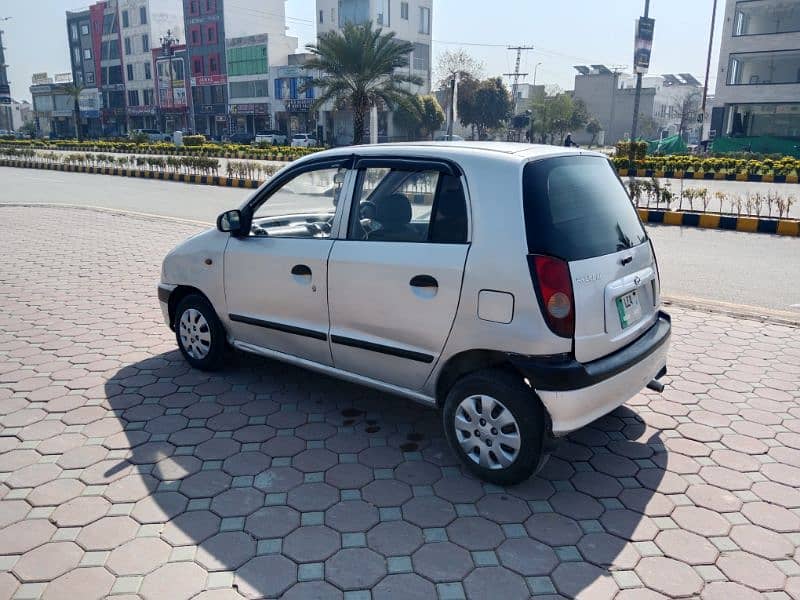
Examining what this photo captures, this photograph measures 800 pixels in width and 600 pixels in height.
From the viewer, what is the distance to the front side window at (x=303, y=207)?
400cm

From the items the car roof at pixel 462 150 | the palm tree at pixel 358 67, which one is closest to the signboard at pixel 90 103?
the palm tree at pixel 358 67

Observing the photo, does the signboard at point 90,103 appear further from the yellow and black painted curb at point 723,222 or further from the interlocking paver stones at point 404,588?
the interlocking paver stones at point 404,588

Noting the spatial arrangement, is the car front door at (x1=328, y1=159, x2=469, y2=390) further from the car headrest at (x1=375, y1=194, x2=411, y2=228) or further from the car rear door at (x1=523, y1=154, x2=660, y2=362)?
the car rear door at (x1=523, y1=154, x2=660, y2=362)

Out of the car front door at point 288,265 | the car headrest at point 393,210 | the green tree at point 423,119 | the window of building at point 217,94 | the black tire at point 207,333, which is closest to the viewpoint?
the car headrest at point 393,210

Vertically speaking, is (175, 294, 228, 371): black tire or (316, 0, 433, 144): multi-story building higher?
(316, 0, 433, 144): multi-story building

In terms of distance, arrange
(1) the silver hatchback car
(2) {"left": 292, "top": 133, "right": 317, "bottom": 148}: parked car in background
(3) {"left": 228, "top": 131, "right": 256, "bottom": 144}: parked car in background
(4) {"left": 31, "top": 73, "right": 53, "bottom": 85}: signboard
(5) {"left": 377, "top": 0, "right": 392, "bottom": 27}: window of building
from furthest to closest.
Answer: (4) {"left": 31, "top": 73, "right": 53, "bottom": 85}: signboard < (5) {"left": 377, "top": 0, "right": 392, "bottom": 27}: window of building < (3) {"left": 228, "top": 131, "right": 256, "bottom": 144}: parked car in background < (2) {"left": 292, "top": 133, "right": 317, "bottom": 148}: parked car in background < (1) the silver hatchback car

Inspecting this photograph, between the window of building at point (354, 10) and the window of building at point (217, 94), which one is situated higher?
the window of building at point (354, 10)

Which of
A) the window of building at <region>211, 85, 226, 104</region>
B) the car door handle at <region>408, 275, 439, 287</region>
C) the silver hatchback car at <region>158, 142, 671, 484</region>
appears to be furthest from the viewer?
the window of building at <region>211, 85, 226, 104</region>

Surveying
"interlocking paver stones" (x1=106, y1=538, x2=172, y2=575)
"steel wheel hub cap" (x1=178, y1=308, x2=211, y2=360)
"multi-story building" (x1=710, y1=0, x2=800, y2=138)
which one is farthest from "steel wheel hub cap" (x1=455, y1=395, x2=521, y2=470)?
"multi-story building" (x1=710, y1=0, x2=800, y2=138)

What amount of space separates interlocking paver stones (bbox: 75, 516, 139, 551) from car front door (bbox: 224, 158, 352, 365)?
4.76ft

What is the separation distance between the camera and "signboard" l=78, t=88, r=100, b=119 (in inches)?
3034

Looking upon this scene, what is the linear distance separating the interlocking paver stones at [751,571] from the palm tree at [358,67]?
2420cm

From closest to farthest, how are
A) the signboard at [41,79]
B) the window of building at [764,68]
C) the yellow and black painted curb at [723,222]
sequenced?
1. the yellow and black painted curb at [723,222]
2. the window of building at [764,68]
3. the signboard at [41,79]

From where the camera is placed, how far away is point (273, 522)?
3047 mm
